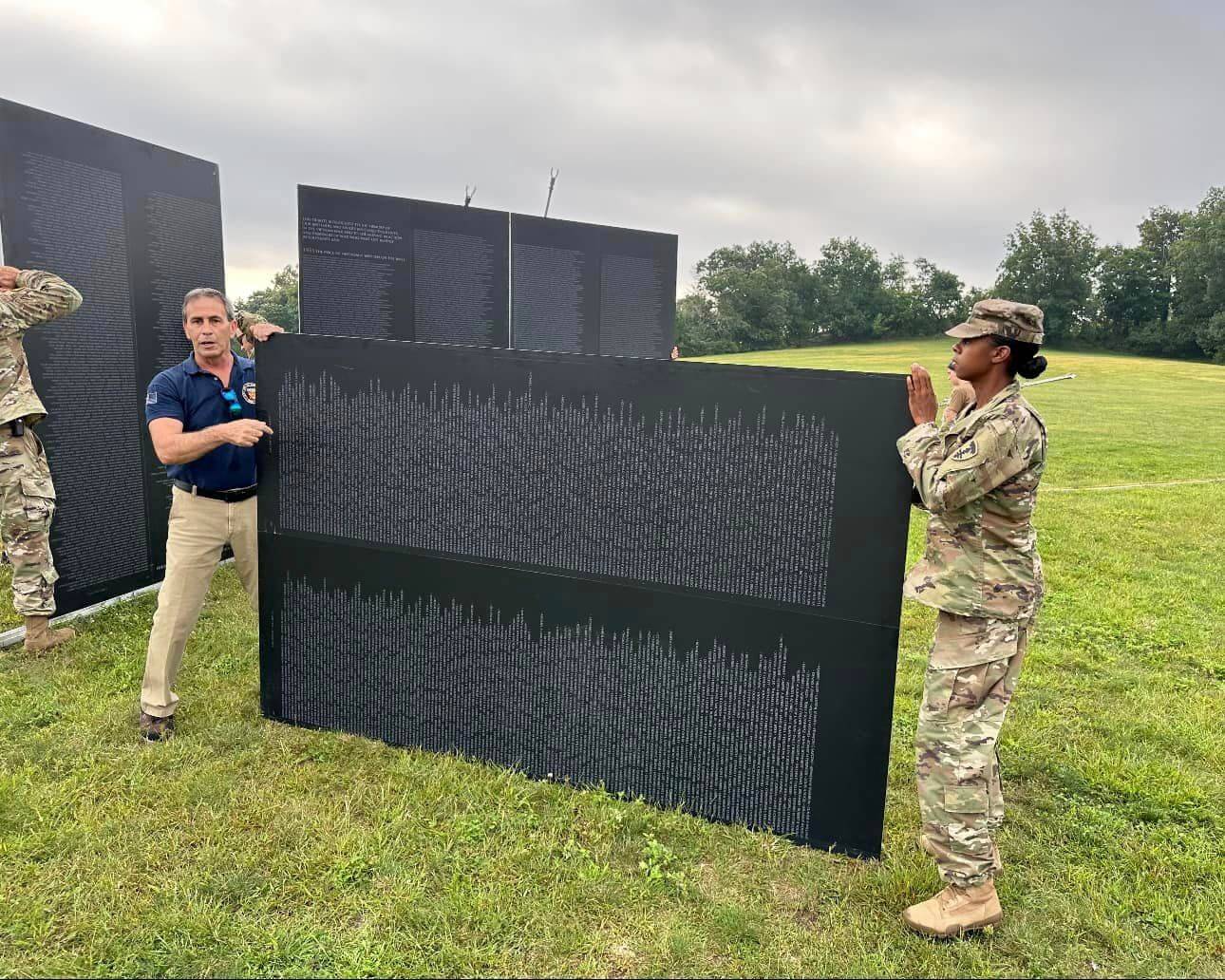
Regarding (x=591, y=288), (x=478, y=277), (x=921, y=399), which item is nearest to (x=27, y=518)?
(x=478, y=277)

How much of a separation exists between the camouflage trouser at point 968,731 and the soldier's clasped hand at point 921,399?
2.46 ft

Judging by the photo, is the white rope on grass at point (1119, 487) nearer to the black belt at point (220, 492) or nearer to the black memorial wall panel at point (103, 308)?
the black belt at point (220, 492)

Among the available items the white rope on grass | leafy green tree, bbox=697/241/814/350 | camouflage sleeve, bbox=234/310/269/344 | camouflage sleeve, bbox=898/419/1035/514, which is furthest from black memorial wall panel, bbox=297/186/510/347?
leafy green tree, bbox=697/241/814/350

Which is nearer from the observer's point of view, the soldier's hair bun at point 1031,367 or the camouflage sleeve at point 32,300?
the soldier's hair bun at point 1031,367

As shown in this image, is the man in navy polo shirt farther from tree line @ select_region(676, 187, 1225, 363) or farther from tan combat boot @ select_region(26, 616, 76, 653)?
tree line @ select_region(676, 187, 1225, 363)

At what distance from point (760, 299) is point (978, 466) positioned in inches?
2100

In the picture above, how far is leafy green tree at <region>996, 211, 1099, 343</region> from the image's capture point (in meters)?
52.9

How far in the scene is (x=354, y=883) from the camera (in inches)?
129

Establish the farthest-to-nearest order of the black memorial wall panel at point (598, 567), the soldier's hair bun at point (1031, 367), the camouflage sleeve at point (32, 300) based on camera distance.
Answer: the camouflage sleeve at point (32, 300) < the black memorial wall panel at point (598, 567) < the soldier's hair bun at point (1031, 367)

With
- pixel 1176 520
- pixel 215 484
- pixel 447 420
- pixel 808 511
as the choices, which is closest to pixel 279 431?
pixel 215 484

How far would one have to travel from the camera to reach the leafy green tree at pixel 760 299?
52312 millimetres

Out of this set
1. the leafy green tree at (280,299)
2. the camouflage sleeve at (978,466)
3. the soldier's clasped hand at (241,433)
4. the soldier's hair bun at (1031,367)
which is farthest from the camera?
the leafy green tree at (280,299)

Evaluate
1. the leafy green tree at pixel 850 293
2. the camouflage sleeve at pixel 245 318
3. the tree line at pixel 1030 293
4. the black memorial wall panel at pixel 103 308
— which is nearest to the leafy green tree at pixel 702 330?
the tree line at pixel 1030 293

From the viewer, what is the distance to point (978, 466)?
275cm
